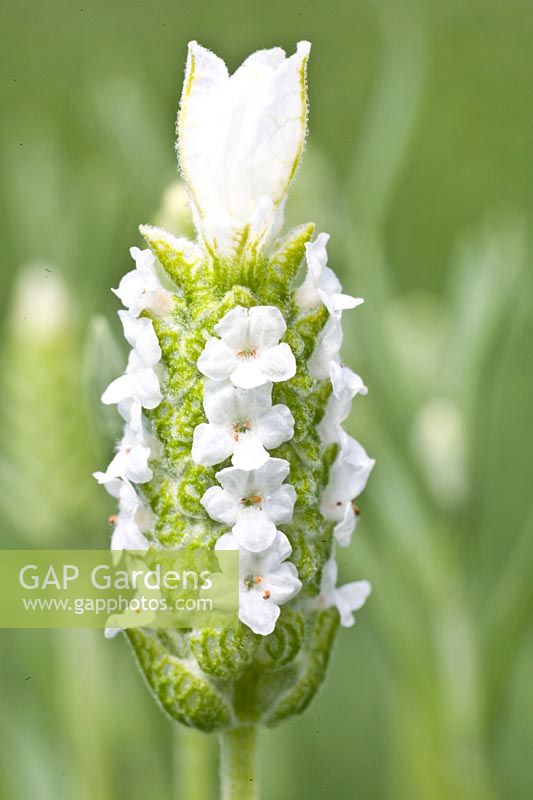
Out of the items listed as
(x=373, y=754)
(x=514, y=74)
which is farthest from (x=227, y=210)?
(x=514, y=74)

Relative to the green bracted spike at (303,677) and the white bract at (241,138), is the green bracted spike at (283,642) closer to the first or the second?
the green bracted spike at (303,677)

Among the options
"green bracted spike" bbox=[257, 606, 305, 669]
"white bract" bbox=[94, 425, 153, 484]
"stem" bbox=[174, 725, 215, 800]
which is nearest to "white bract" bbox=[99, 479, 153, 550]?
"white bract" bbox=[94, 425, 153, 484]

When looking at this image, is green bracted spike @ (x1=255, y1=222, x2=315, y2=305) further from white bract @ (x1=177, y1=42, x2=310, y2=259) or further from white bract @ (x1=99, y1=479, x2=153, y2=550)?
white bract @ (x1=99, y1=479, x2=153, y2=550)

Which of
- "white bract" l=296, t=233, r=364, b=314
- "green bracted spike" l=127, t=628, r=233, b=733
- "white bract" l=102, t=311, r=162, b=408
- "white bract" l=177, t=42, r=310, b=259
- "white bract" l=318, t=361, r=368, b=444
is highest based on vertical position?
"white bract" l=177, t=42, r=310, b=259

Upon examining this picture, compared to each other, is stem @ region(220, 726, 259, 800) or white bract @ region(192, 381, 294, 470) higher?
white bract @ region(192, 381, 294, 470)

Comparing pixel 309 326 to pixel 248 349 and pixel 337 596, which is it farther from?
pixel 337 596

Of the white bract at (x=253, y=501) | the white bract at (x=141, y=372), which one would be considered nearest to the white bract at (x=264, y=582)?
the white bract at (x=253, y=501)

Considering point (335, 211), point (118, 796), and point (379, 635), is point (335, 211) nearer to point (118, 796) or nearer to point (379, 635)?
point (379, 635)
